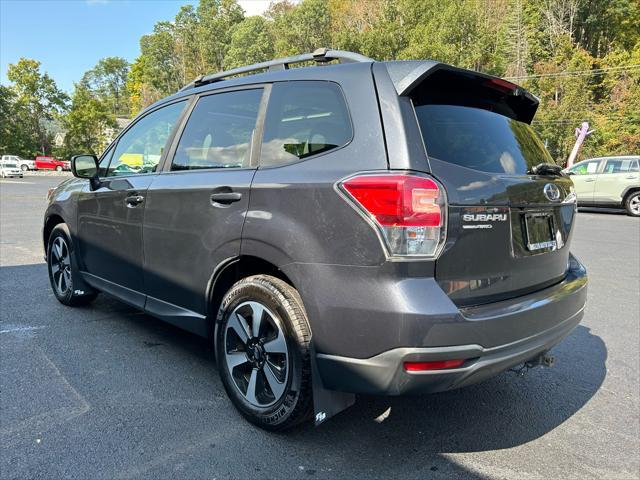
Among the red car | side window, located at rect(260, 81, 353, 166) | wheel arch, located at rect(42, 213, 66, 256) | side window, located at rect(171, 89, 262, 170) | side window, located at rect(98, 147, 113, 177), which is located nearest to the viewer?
side window, located at rect(260, 81, 353, 166)

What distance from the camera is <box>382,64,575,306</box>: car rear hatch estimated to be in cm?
215

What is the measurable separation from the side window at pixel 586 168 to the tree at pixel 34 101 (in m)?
63.0

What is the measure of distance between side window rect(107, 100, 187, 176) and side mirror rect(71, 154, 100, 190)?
127mm

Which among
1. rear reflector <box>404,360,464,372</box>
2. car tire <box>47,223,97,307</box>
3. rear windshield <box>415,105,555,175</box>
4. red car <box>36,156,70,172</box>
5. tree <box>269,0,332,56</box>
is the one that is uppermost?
tree <box>269,0,332,56</box>

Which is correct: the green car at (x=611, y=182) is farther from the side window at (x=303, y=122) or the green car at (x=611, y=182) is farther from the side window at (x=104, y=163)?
the side window at (x=303, y=122)

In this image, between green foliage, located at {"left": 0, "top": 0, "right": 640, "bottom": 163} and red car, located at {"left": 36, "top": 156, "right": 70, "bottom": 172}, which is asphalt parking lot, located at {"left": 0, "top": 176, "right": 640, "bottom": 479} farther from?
red car, located at {"left": 36, "top": 156, "right": 70, "bottom": 172}

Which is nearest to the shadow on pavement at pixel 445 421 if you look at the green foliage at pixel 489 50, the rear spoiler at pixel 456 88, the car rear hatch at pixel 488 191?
the car rear hatch at pixel 488 191

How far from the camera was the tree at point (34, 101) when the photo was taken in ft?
192

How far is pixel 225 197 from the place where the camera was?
8.99ft

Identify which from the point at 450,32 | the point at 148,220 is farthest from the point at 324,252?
the point at 450,32

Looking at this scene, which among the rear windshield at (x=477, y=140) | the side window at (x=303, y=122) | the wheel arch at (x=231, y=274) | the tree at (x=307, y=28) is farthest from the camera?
the tree at (x=307, y=28)

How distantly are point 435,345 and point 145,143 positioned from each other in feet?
9.32

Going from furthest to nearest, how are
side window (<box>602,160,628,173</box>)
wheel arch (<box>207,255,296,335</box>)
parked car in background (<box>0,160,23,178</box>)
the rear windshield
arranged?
parked car in background (<box>0,160,23,178</box>)
side window (<box>602,160,628,173</box>)
wheel arch (<box>207,255,296,335</box>)
the rear windshield

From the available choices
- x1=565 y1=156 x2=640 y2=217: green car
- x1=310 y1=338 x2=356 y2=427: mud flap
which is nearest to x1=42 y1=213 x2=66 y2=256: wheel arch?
x1=310 y1=338 x2=356 y2=427: mud flap
